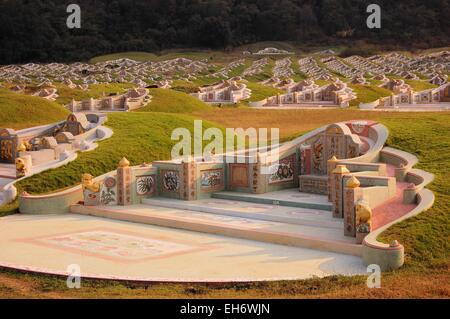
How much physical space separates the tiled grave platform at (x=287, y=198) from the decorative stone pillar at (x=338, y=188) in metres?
1.03

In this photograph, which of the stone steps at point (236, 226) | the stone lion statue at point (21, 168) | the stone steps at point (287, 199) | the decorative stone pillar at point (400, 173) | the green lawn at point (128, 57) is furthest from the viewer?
the green lawn at point (128, 57)

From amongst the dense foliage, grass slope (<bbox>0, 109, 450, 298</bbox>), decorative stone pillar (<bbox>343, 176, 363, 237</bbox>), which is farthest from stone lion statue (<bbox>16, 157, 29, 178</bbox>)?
the dense foliage

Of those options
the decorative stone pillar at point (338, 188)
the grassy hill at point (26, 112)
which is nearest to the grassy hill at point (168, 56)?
the grassy hill at point (26, 112)

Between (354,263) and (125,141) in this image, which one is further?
(125,141)

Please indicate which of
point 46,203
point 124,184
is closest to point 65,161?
point 46,203

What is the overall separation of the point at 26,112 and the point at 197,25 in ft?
258

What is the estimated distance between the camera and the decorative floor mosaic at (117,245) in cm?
1348

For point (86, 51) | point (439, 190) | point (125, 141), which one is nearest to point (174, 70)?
point (86, 51)

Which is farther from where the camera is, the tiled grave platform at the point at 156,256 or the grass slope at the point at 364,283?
the tiled grave platform at the point at 156,256

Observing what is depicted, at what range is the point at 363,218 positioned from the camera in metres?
13.2

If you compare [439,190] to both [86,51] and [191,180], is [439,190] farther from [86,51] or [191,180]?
[86,51]

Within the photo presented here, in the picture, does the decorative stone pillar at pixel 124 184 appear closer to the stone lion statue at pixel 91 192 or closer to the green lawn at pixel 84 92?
the stone lion statue at pixel 91 192

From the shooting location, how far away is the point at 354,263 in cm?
1245

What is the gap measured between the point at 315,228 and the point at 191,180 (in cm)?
493
